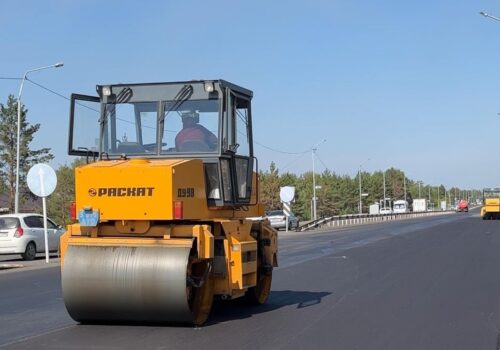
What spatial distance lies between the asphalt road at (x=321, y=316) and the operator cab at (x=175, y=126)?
195 cm

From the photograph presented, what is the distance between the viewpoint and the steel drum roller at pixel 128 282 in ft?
27.4

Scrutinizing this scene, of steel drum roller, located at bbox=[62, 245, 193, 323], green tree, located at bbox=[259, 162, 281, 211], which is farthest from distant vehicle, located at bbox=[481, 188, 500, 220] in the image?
steel drum roller, located at bbox=[62, 245, 193, 323]

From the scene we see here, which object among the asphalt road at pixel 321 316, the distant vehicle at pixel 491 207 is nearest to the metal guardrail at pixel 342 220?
the distant vehicle at pixel 491 207

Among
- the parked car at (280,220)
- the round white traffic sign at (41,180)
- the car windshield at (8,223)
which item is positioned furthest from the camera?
the parked car at (280,220)

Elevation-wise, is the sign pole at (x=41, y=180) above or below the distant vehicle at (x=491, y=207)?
above

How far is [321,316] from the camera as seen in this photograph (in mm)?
9984

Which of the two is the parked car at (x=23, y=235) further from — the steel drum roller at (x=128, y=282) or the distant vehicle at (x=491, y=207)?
the distant vehicle at (x=491, y=207)

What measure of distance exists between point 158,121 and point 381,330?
4.10 meters

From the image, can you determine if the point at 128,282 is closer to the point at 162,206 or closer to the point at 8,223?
the point at 162,206

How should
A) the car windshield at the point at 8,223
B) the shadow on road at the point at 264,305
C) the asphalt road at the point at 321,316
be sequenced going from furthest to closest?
the car windshield at the point at 8,223 → the shadow on road at the point at 264,305 → the asphalt road at the point at 321,316

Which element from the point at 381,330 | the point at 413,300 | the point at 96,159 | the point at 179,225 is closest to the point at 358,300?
the point at 413,300

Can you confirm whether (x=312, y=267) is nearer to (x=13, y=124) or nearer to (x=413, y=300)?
(x=413, y=300)

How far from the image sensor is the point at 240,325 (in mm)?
9172

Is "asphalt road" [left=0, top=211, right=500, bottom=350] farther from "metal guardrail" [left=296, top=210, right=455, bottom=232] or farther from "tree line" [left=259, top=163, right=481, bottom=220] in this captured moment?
"tree line" [left=259, top=163, right=481, bottom=220]
